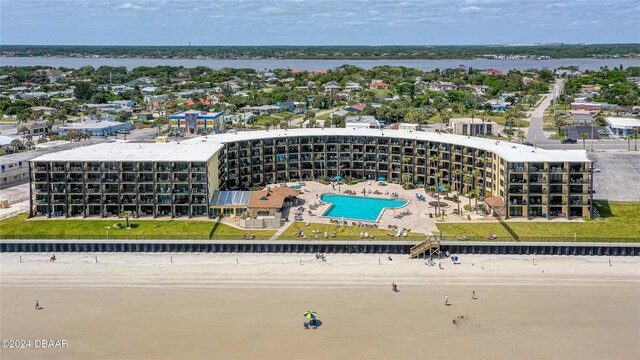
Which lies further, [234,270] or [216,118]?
[216,118]

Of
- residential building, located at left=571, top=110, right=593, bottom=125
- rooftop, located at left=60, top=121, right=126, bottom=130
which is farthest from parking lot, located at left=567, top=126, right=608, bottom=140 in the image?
rooftop, located at left=60, top=121, right=126, bottom=130

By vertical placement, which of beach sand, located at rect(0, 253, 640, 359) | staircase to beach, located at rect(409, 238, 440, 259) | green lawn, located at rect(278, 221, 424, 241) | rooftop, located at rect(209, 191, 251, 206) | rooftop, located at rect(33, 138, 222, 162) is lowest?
beach sand, located at rect(0, 253, 640, 359)

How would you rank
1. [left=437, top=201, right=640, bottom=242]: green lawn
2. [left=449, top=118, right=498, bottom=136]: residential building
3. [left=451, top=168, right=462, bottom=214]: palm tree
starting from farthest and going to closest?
[left=449, top=118, right=498, bottom=136]: residential building, [left=451, top=168, right=462, bottom=214]: palm tree, [left=437, top=201, right=640, bottom=242]: green lawn

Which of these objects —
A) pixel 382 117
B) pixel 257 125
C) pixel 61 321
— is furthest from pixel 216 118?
pixel 61 321

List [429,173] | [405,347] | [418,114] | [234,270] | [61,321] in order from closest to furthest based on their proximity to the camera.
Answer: [405,347] → [61,321] → [234,270] → [429,173] → [418,114]

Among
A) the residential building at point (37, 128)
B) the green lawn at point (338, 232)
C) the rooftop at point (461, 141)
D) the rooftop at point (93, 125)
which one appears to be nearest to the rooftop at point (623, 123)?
the rooftop at point (461, 141)

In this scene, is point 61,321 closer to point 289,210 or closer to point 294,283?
point 294,283

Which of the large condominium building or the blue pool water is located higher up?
the large condominium building

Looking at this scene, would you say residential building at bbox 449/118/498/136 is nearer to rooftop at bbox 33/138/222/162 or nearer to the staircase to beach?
rooftop at bbox 33/138/222/162
